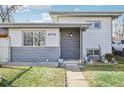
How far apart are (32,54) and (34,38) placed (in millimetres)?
1088

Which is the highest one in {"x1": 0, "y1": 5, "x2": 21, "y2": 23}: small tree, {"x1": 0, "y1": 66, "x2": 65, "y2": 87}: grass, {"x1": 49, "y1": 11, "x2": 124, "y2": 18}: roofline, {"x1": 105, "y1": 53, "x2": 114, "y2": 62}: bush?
{"x1": 0, "y1": 5, "x2": 21, "y2": 23}: small tree

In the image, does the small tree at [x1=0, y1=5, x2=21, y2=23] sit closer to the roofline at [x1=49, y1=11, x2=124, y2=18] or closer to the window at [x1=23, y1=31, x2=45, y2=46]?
the roofline at [x1=49, y1=11, x2=124, y2=18]

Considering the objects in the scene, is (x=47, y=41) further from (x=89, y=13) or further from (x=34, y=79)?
(x=34, y=79)

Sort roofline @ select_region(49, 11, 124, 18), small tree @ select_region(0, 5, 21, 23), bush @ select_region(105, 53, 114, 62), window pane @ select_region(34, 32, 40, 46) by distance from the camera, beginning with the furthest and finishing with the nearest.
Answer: small tree @ select_region(0, 5, 21, 23) < roofline @ select_region(49, 11, 124, 18) < bush @ select_region(105, 53, 114, 62) < window pane @ select_region(34, 32, 40, 46)

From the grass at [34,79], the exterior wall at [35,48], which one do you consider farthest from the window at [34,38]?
the grass at [34,79]

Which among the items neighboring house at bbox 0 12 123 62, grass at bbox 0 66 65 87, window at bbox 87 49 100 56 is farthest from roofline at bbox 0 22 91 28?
grass at bbox 0 66 65 87

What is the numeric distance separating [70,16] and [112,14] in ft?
9.86

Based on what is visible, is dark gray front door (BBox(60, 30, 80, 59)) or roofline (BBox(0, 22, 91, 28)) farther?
dark gray front door (BBox(60, 30, 80, 59))

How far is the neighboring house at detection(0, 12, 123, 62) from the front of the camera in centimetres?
2009

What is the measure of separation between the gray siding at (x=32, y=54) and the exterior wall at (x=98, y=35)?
3.27 m

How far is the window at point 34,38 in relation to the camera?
20500 millimetres

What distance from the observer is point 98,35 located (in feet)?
74.2

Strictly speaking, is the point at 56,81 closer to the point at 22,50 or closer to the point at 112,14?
the point at 22,50
